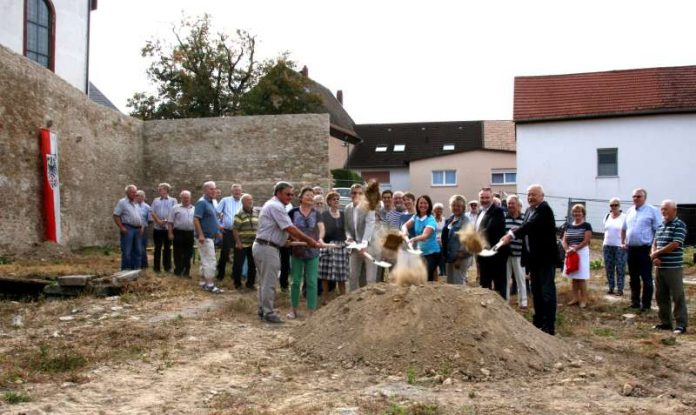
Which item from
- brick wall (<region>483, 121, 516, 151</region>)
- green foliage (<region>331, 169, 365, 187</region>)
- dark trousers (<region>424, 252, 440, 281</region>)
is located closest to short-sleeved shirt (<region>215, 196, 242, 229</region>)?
dark trousers (<region>424, 252, 440, 281</region>)

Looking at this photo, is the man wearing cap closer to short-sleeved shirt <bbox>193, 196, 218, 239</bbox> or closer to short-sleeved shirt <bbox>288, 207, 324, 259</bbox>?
short-sleeved shirt <bbox>288, 207, 324, 259</bbox>

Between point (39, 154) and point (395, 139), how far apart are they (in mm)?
31501

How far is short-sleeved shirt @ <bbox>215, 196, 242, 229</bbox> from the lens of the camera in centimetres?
1163

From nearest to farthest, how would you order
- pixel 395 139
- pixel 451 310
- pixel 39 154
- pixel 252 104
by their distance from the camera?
pixel 451 310
pixel 39 154
pixel 252 104
pixel 395 139

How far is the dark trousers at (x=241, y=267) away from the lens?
36.2ft

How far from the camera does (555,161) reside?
27.8 metres

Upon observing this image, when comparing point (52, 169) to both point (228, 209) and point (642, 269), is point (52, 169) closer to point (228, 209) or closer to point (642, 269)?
point (228, 209)

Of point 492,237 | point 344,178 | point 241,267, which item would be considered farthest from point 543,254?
point 344,178

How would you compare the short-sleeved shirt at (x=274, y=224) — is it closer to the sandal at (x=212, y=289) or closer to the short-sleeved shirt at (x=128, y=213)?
the sandal at (x=212, y=289)

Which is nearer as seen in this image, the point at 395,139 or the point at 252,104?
the point at 252,104

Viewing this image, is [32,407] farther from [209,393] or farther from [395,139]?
[395,139]

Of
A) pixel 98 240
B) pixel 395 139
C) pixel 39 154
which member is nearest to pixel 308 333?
pixel 39 154

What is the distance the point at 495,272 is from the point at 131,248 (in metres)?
6.52

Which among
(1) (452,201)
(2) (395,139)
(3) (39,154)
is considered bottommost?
(1) (452,201)
